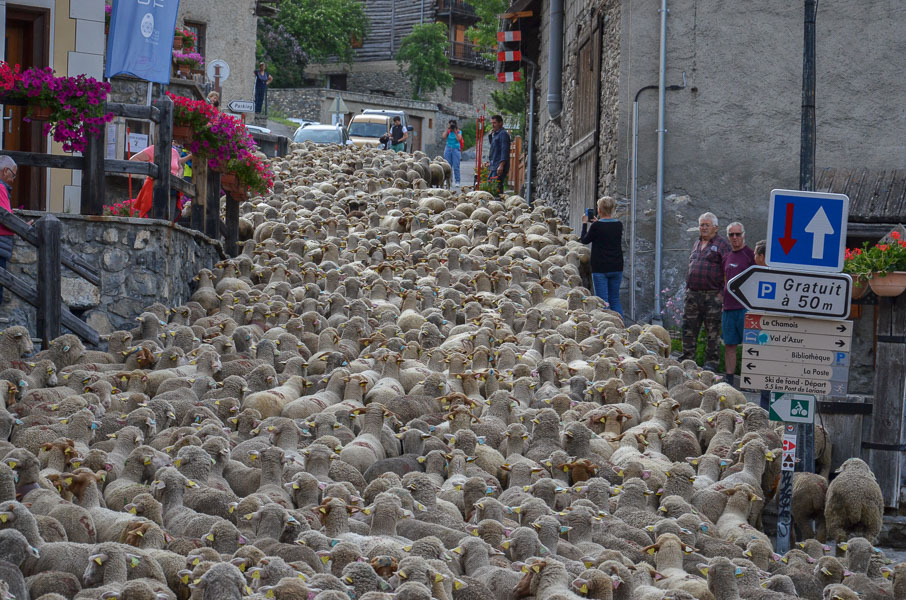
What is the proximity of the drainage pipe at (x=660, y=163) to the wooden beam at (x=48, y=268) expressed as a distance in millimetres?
7980

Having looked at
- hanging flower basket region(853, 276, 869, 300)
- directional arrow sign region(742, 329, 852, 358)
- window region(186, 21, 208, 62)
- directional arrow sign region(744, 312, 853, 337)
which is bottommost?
directional arrow sign region(742, 329, 852, 358)

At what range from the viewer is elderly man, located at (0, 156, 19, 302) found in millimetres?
10409

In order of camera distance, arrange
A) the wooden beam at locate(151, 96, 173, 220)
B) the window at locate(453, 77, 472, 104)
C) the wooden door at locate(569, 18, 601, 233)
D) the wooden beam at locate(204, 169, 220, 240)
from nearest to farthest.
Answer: the wooden beam at locate(151, 96, 173, 220)
the wooden beam at locate(204, 169, 220, 240)
the wooden door at locate(569, 18, 601, 233)
the window at locate(453, 77, 472, 104)

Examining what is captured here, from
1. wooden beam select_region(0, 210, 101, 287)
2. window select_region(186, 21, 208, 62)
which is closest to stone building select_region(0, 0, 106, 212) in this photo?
wooden beam select_region(0, 210, 101, 287)

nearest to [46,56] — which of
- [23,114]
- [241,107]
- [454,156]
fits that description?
[23,114]

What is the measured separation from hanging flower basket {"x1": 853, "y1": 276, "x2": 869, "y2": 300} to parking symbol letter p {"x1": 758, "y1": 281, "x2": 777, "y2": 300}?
290cm

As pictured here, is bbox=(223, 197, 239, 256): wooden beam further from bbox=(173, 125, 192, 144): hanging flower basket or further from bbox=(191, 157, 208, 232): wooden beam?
bbox=(173, 125, 192, 144): hanging flower basket

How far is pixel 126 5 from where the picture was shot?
12.5 meters

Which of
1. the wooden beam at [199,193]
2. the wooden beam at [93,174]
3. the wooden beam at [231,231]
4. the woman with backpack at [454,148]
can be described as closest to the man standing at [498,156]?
the woman with backpack at [454,148]

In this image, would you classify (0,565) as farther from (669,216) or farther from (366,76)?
(366,76)

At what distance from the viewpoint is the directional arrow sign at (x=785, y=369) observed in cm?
780

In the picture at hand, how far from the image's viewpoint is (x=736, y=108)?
15812mm

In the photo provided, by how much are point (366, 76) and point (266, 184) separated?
39.8 meters

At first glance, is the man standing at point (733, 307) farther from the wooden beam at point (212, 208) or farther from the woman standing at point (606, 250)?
the wooden beam at point (212, 208)
